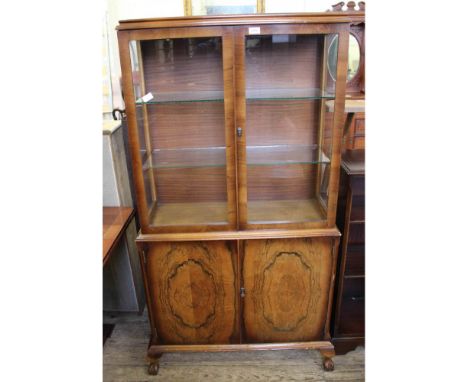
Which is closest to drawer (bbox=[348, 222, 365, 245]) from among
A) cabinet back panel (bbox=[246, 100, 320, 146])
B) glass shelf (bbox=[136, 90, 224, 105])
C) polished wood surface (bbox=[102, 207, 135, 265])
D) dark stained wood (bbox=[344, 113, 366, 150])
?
cabinet back panel (bbox=[246, 100, 320, 146])

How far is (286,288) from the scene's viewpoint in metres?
1.58

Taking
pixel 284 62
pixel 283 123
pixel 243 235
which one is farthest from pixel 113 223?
pixel 284 62

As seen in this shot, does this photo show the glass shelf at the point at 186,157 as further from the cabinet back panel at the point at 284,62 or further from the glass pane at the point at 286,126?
the cabinet back panel at the point at 284,62

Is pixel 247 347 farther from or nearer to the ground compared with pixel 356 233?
nearer to the ground

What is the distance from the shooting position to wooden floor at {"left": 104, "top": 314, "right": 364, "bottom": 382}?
1658mm

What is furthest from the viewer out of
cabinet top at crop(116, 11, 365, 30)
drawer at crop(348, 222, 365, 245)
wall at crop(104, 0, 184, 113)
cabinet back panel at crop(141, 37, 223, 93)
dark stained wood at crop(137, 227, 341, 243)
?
wall at crop(104, 0, 184, 113)

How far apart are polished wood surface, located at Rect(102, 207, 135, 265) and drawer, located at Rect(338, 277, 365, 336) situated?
106 centimetres

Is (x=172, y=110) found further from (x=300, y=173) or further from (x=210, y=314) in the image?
(x=210, y=314)

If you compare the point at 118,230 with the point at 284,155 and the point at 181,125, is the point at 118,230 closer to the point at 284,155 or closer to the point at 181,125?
the point at 181,125

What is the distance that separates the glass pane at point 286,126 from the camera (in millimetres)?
1414

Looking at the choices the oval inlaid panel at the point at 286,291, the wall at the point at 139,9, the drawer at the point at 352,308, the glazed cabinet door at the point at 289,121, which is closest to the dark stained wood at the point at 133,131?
the glazed cabinet door at the point at 289,121

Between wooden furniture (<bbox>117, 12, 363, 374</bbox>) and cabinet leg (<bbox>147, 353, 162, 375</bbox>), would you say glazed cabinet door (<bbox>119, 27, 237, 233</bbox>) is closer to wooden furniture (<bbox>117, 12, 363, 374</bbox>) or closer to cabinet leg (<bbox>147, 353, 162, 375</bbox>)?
wooden furniture (<bbox>117, 12, 363, 374</bbox>)

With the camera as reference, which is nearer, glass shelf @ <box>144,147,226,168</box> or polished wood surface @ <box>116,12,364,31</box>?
polished wood surface @ <box>116,12,364,31</box>

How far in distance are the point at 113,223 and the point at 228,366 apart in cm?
86
